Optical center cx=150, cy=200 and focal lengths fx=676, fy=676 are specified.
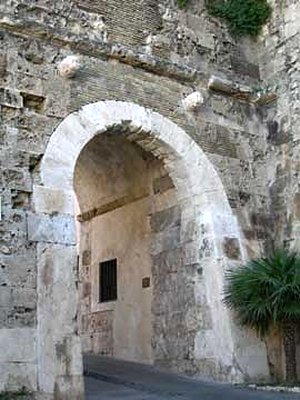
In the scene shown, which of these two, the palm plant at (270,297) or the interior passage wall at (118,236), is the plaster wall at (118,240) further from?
the palm plant at (270,297)

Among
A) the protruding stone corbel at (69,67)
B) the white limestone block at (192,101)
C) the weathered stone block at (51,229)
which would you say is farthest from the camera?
the white limestone block at (192,101)

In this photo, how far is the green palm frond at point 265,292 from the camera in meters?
8.62

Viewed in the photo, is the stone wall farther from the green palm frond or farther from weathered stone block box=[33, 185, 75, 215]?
weathered stone block box=[33, 185, 75, 215]

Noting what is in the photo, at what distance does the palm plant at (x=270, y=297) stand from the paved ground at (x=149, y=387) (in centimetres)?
93

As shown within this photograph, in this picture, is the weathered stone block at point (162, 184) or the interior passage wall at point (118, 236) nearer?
the weathered stone block at point (162, 184)

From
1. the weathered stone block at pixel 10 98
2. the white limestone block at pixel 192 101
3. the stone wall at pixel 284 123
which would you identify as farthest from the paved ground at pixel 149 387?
the white limestone block at pixel 192 101

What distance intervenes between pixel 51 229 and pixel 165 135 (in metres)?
2.45

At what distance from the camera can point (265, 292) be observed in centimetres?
876

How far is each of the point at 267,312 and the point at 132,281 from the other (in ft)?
10.2

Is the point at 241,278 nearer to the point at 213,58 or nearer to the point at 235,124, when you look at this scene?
the point at 235,124

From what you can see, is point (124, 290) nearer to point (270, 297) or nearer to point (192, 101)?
point (270, 297)

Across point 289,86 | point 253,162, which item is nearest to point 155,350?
point 253,162

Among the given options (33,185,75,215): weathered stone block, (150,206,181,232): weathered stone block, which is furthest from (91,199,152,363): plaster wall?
(33,185,75,215): weathered stone block

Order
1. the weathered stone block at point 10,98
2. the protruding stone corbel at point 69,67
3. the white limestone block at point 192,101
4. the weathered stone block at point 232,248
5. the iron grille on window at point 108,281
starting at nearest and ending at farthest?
the weathered stone block at point 10,98, the protruding stone corbel at point 69,67, the weathered stone block at point 232,248, the white limestone block at point 192,101, the iron grille on window at point 108,281
